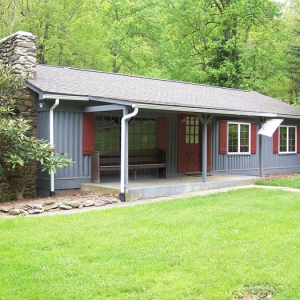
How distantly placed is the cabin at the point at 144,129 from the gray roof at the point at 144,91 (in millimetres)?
32

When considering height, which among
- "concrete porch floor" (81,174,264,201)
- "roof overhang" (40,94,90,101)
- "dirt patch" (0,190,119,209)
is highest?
"roof overhang" (40,94,90,101)

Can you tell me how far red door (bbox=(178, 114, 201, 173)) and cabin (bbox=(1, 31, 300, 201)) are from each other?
33 mm

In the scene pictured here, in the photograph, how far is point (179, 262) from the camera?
16.6 feet

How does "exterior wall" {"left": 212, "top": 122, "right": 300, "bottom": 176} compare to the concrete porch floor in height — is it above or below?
above

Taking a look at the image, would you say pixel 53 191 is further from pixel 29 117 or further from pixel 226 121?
pixel 226 121

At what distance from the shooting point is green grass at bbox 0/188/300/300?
14.1 ft

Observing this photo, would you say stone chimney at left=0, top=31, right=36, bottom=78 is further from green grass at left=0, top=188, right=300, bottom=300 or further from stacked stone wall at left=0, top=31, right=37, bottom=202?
green grass at left=0, top=188, right=300, bottom=300

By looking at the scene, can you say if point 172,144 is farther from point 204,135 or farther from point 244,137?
point 244,137

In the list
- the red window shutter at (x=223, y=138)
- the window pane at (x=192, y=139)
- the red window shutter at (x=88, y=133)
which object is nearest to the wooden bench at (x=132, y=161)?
the red window shutter at (x=88, y=133)

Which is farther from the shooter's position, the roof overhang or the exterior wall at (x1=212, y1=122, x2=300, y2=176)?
the exterior wall at (x1=212, y1=122, x2=300, y2=176)

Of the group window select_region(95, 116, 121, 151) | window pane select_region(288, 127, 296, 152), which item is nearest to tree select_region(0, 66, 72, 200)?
window select_region(95, 116, 121, 151)

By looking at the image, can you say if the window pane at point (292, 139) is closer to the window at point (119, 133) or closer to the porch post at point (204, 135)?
A: the porch post at point (204, 135)

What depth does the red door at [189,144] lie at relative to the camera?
45.8 feet

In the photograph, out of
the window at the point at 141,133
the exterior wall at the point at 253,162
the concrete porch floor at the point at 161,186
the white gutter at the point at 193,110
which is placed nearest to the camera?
the white gutter at the point at 193,110
